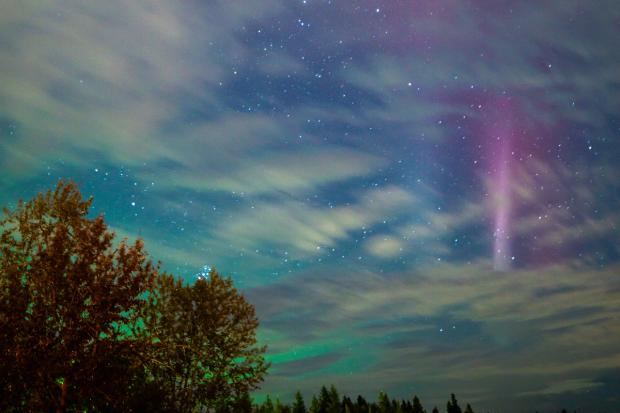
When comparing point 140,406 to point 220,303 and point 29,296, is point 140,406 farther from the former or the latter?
point 29,296

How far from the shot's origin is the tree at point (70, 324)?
50.3 feet

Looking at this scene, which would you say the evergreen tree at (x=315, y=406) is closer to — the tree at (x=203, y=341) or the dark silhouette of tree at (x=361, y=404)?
Answer: the dark silhouette of tree at (x=361, y=404)

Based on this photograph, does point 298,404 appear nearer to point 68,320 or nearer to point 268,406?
point 268,406

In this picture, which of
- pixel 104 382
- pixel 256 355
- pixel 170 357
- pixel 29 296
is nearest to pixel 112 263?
pixel 29 296

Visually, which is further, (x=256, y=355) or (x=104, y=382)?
(x=256, y=355)

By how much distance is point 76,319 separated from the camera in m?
16.2

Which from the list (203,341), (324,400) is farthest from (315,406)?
(203,341)

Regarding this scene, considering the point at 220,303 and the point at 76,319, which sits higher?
the point at 220,303

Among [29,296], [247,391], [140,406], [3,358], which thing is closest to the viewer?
[3,358]

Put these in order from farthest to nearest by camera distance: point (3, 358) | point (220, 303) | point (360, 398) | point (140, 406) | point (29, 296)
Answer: point (360, 398) → point (220, 303) → point (140, 406) → point (29, 296) → point (3, 358)

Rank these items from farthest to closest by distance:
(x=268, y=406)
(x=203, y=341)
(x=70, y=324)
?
(x=268, y=406)
(x=203, y=341)
(x=70, y=324)

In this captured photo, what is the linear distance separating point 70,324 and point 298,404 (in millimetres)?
94372

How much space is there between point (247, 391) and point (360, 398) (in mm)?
87189

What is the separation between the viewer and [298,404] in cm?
10231
